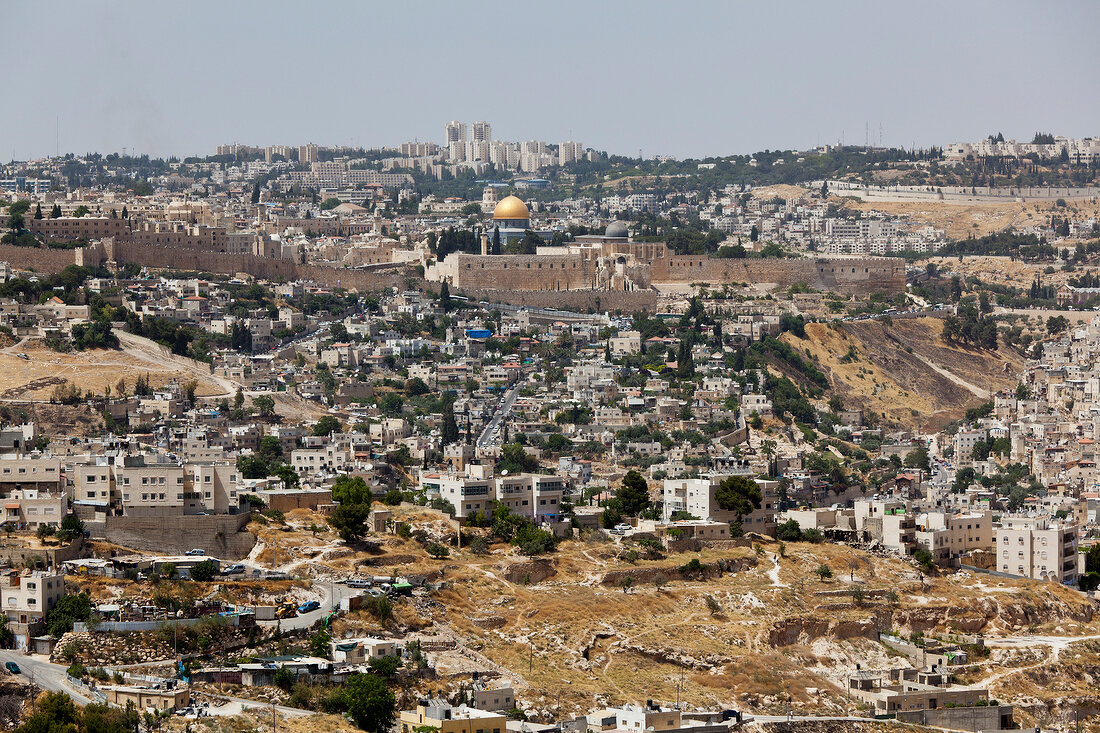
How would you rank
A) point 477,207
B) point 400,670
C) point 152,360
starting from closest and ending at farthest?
1. point 400,670
2. point 152,360
3. point 477,207

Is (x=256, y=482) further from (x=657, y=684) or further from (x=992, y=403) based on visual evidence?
(x=992, y=403)

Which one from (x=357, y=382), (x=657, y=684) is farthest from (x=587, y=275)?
(x=657, y=684)

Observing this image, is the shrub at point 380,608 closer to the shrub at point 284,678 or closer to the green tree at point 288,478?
the shrub at point 284,678

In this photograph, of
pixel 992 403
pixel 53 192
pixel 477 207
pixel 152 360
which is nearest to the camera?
pixel 152 360

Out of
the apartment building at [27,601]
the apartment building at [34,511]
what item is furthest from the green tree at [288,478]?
the apartment building at [27,601]

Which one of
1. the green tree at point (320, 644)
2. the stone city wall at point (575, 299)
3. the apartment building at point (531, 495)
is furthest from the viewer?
the stone city wall at point (575, 299)

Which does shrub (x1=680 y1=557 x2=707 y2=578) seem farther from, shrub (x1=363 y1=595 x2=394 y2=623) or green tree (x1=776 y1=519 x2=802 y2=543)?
shrub (x1=363 y1=595 x2=394 y2=623)

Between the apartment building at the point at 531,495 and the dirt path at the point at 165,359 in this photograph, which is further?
the dirt path at the point at 165,359

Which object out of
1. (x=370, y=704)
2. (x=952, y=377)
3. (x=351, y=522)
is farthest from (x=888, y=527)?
(x=952, y=377)
